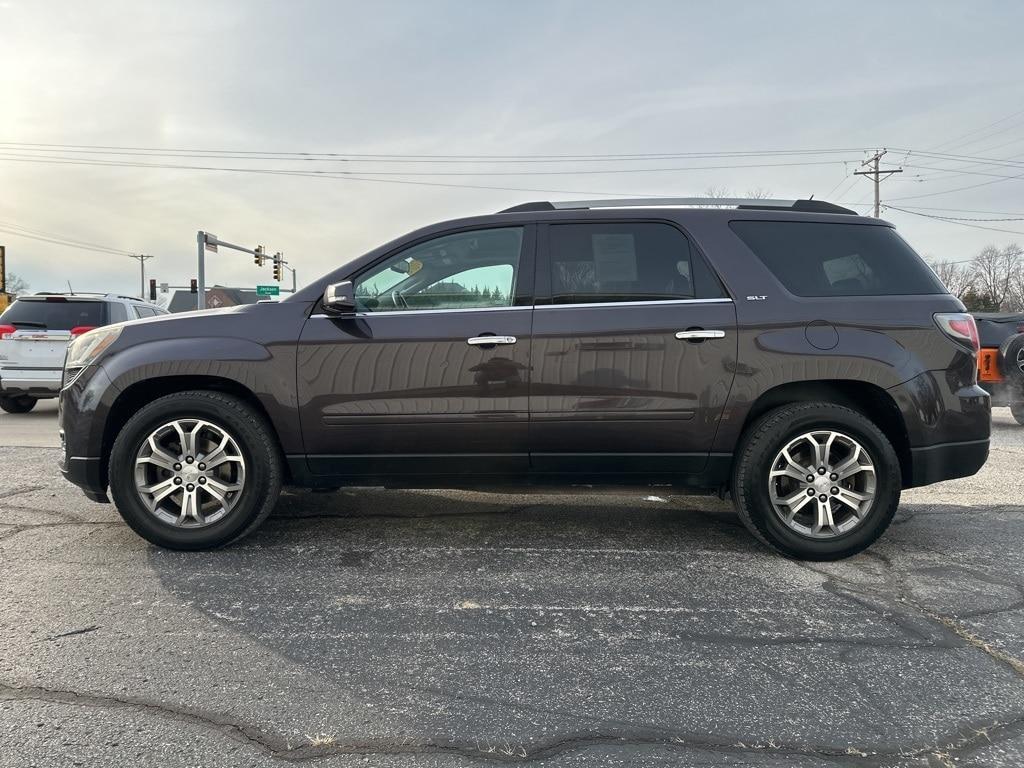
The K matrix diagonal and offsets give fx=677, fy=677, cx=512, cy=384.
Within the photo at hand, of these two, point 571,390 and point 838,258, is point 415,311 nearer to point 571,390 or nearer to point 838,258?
point 571,390

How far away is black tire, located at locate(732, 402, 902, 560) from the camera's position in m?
3.55

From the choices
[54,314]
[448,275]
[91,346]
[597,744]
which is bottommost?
[597,744]

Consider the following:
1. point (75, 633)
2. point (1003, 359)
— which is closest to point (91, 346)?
point (75, 633)

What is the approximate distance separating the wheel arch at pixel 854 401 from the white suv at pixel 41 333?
355 inches

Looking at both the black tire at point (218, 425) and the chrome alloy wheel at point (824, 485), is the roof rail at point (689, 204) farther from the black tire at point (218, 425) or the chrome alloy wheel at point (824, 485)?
the black tire at point (218, 425)

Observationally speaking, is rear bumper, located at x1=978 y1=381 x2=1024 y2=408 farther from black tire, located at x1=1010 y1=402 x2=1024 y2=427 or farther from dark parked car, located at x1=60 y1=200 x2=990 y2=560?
dark parked car, located at x1=60 y1=200 x2=990 y2=560

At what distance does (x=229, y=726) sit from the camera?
211 cm

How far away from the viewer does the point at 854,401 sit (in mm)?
3779

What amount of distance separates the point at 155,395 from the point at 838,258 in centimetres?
390

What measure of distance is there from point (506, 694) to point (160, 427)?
7.93 feet

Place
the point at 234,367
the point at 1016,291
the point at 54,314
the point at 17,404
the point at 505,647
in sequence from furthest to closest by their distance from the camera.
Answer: the point at 1016,291
the point at 17,404
the point at 54,314
the point at 234,367
the point at 505,647

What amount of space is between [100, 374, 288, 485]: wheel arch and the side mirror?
2.22 feet

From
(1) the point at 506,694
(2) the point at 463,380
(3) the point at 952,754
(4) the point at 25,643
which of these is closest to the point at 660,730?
(1) the point at 506,694

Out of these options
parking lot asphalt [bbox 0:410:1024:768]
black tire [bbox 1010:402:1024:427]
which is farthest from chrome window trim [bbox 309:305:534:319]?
black tire [bbox 1010:402:1024:427]
